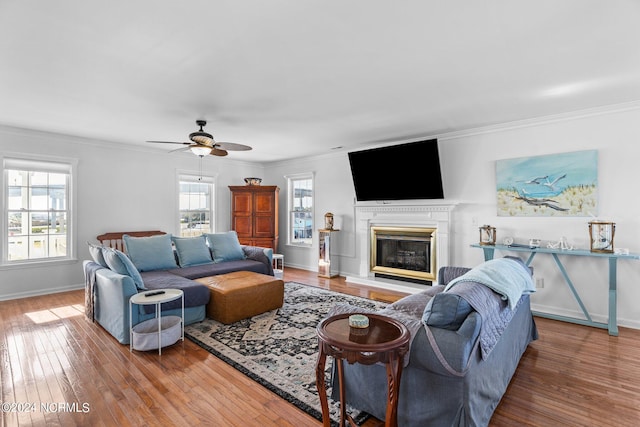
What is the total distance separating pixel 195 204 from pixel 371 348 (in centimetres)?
603

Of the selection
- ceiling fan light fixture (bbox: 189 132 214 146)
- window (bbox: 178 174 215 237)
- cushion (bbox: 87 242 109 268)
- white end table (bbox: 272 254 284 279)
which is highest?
ceiling fan light fixture (bbox: 189 132 214 146)

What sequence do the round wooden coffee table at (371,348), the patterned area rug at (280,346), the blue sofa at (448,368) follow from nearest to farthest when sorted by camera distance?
Answer: the round wooden coffee table at (371,348), the blue sofa at (448,368), the patterned area rug at (280,346)

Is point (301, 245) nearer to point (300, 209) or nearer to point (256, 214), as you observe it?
point (300, 209)

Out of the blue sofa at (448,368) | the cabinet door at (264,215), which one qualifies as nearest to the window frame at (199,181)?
the cabinet door at (264,215)

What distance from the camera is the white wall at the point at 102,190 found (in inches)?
185

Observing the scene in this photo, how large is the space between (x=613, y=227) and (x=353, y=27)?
348cm

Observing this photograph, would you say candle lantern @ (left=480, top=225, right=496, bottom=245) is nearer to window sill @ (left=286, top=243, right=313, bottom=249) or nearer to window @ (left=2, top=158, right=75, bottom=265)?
window sill @ (left=286, top=243, right=313, bottom=249)

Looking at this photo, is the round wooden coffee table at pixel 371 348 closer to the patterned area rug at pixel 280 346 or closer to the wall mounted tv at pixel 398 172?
the patterned area rug at pixel 280 346

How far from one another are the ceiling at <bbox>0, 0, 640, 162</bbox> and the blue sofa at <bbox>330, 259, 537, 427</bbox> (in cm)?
174

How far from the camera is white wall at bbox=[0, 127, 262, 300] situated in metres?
4.70

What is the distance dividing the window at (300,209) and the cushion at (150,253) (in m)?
3.06

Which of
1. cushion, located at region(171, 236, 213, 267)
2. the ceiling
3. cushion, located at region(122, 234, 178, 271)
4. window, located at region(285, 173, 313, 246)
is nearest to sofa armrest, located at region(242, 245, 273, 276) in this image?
cushion, located at region(171, 236, 213, 267)

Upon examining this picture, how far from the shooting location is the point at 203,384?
2.36m

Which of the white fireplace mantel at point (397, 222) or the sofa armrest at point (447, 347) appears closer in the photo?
the sofa armrest at point (447, 347)
